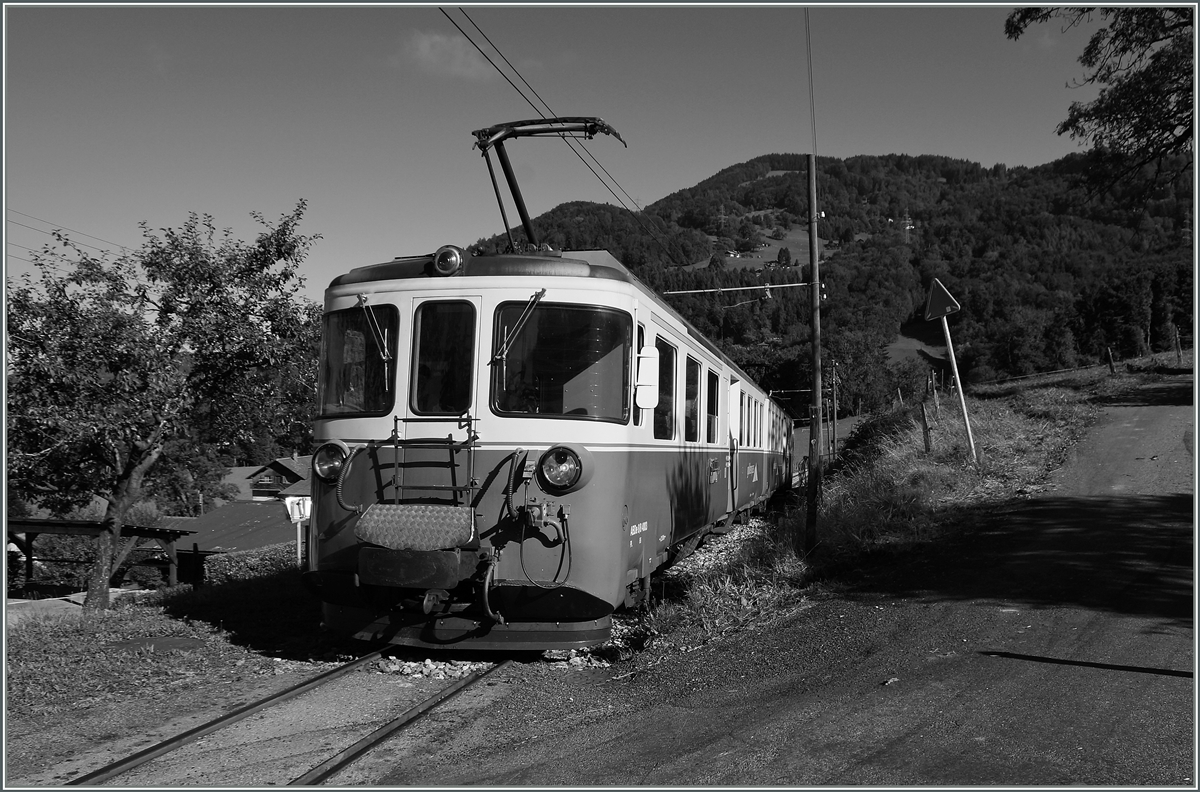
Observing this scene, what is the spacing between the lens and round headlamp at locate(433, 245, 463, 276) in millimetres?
6848

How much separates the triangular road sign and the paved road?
4.57 metres

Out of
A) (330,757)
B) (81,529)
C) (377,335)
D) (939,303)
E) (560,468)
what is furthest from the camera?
(81,529)

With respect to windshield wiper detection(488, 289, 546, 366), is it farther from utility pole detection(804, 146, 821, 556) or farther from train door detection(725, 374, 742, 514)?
train door detection(725, 374, 742, 514)

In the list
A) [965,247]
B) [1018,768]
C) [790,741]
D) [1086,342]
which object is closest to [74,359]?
[790,741]

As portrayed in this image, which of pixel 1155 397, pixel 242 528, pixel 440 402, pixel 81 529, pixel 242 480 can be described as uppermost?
pixel 1155 397

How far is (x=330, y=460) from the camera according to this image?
6879 millimetres

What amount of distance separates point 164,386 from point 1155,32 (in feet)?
48.2

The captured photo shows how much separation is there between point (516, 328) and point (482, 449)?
3.07ft

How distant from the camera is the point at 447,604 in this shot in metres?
6.60

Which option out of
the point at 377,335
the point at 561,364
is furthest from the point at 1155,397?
the point at 377,335

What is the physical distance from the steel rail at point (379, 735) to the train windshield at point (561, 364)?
77.9 inches

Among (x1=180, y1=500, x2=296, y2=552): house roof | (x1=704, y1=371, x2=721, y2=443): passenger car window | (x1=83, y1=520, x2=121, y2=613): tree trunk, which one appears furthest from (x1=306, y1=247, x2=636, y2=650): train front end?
(x1=180, y1=500, x2=296, y2=552): house roof

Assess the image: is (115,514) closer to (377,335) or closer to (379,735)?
(377,335)

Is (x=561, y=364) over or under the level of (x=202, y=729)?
over
